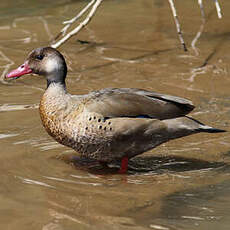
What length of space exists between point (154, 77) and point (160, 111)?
8.29ft

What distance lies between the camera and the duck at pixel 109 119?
5.46 m

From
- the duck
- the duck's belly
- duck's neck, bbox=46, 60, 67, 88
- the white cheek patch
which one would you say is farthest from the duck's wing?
the white cheek patch

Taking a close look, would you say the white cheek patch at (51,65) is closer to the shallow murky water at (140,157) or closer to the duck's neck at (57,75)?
the duck's neck at (57,75)

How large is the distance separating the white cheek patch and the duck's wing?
1.47 ft

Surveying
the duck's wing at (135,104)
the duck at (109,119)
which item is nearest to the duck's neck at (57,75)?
the duck at (109,119)

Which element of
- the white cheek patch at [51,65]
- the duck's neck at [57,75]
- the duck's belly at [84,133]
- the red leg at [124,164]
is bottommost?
the red leg at [124,164]

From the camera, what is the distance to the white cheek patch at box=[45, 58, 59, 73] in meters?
5.86

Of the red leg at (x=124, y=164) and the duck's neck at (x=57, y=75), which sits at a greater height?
the duck's neck at (x=57, y=75)

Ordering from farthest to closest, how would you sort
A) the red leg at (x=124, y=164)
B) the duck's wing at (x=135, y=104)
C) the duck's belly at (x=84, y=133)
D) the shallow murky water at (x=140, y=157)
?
1. the red leg at (x=124, y=164)
2. the duck's wing at (x=135, y=104)
3. the duck's belly at (x=84, y=133)
4. the shallow murky water at (x=140, y=157)

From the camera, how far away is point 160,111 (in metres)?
5.71

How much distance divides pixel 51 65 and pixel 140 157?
1.30 m

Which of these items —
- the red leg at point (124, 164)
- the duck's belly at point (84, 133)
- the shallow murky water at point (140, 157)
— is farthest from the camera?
the red leg at point (124, 164)

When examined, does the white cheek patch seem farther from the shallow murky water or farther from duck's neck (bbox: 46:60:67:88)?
the shallow murky water

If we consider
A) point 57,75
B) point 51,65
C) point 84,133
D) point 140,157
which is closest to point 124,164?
point 140,157
